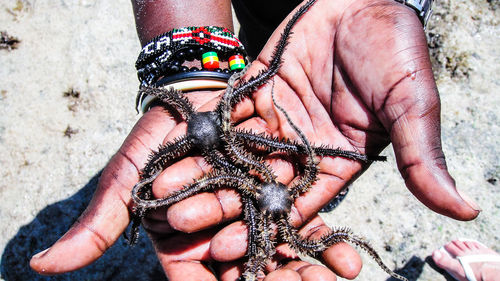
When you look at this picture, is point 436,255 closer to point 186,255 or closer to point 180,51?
point 186,255

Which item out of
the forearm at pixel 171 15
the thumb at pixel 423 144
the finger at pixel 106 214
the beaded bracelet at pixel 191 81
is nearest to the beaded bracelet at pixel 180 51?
the beaded bracelet at pixel 191 81

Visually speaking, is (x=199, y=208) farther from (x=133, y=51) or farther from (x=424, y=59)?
(x=133, y=51)

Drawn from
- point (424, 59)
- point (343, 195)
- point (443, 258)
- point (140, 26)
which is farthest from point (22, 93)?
point (443, 258)

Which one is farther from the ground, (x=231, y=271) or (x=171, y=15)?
(x=171, y=15)

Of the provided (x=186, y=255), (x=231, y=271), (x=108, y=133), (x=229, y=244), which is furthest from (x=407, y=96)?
(x=108, y=133)

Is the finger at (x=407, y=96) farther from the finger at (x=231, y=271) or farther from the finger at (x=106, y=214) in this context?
the finger at (x=106, y=214)
